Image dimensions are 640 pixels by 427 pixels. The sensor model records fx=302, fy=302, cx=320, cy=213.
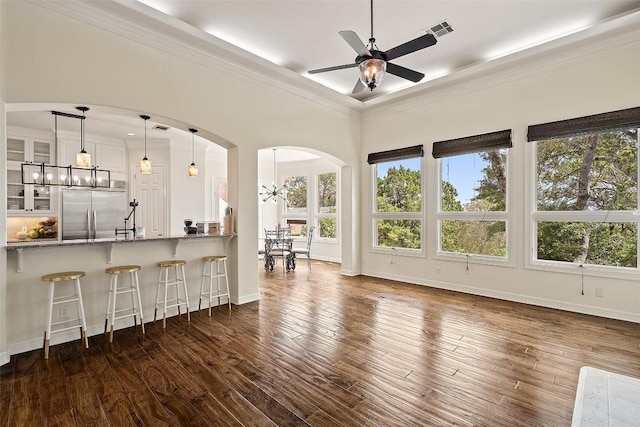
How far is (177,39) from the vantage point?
371 centimetres

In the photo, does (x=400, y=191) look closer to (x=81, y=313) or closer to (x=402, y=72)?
(x=402, y=72)

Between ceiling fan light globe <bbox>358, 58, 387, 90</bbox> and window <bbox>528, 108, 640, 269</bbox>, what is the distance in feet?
9.48

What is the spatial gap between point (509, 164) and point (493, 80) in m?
1.35

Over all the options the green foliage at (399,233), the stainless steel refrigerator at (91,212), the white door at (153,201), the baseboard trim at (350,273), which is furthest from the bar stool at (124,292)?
the green foliage at (399,233)

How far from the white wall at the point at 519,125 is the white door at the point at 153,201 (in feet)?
16.8

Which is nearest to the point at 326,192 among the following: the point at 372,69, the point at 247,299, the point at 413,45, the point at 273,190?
the point at 273,190

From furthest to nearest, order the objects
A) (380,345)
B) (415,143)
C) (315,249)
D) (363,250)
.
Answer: (315,249) < (363,250) < (415,143) < (380,345)

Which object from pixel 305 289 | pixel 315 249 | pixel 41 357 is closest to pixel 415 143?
pixel 305 289

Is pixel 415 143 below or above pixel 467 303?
above

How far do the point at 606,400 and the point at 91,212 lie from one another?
27.2 ft

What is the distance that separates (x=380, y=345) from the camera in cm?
310

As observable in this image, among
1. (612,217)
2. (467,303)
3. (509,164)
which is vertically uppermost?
(509,164)

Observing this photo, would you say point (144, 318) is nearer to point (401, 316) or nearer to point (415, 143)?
point (401, 316)

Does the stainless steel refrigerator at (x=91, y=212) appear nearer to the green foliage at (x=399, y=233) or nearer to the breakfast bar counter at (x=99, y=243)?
the breakfast bar counter at (x=99, y=243)
